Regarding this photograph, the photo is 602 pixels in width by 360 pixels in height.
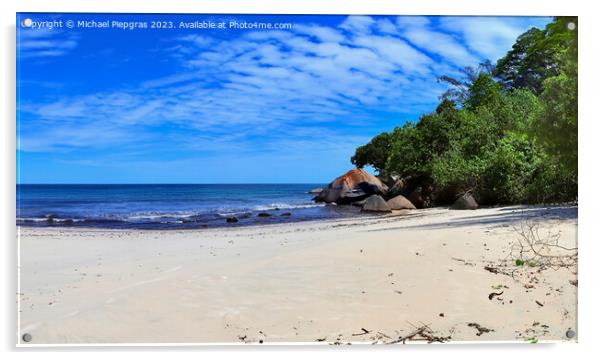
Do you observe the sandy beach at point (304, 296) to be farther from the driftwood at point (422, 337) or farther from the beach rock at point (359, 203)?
the beach rock at point (359, 203)

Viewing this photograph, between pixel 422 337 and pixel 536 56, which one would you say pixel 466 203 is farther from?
pixel 422 337

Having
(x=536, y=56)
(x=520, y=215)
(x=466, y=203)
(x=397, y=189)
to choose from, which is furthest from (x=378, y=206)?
(x=536, y=56)

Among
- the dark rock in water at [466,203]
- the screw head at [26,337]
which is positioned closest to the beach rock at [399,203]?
the dark rock in water at [466,203]

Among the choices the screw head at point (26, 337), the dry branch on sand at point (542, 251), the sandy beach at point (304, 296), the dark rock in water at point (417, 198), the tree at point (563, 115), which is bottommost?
the screw head at point (26, 337)

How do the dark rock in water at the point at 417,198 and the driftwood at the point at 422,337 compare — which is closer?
the driftwood at the point at 422,337

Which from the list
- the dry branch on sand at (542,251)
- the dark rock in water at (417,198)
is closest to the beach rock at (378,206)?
the dark rock in water at (417,198)

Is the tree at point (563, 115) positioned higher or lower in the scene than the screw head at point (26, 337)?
higher

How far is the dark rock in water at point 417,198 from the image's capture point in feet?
30.7

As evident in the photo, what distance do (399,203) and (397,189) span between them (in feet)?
1.29

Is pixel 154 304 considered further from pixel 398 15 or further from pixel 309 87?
pixel 398 15


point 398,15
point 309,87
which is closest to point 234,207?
point 309,87

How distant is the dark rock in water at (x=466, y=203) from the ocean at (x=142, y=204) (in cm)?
158

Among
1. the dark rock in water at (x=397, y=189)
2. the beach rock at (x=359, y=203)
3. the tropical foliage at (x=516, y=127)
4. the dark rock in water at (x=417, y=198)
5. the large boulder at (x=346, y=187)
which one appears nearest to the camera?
the tropical foliage at (x=516, y=127)

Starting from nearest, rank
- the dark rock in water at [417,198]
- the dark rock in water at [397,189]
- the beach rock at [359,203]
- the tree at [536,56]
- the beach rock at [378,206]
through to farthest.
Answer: the tree at [536,56] < the beach rock at [359,203] < the beach rock at [378,206] < the dark rock in water at [397,189] < the dark rock in water at [417,198]
